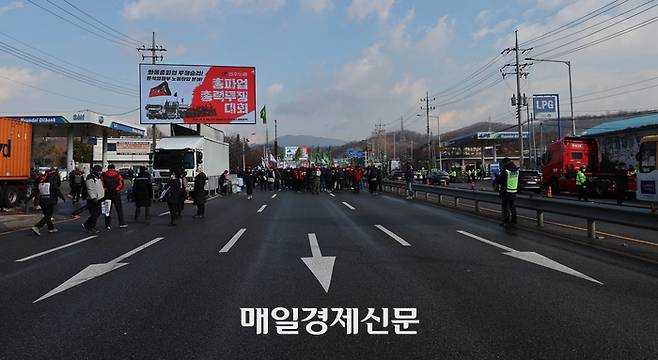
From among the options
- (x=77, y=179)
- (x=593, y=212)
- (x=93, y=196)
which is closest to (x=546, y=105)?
(x=593, y=212)

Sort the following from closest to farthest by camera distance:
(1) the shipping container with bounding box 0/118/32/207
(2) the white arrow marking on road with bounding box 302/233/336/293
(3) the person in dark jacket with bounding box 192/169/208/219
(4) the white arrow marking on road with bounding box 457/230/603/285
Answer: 1. (2) the white arrow marking on road with bounding box 302/233/336/293
2. (4) the white arrow marking on road with bounding box 457/230/603/285
3. (3) the person in dark jacket with bounding box 192/169/208/219
4. (1) the shipping container with bounding box 0/118/32/207

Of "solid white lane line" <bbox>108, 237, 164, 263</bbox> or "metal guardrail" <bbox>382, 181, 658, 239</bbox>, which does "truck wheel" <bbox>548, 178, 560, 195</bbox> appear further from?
"solid white lane line" <bbox>108, 237, 164, 263</bbox>

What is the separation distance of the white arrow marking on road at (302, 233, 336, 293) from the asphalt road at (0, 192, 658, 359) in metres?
0.03

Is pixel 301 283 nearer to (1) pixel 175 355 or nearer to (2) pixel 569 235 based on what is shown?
(1) pixel 175 355

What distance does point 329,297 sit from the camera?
571 cm

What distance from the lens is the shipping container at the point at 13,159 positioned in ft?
65.6

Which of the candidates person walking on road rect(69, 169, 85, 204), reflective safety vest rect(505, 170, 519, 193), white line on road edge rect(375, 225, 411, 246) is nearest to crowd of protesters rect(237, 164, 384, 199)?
person walking on road rect(69, 169, 85, 204)

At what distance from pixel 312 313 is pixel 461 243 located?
557 centimetres

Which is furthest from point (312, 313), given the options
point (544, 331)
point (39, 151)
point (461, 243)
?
point (39, 151)

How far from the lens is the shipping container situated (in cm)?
2000

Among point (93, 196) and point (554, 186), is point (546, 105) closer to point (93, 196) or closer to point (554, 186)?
point (554, 186)

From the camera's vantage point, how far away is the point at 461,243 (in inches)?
389

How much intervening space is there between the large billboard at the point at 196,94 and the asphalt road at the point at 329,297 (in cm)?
2190

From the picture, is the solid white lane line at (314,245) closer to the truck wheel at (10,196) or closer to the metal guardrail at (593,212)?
the metal guardrail at (593,212)
